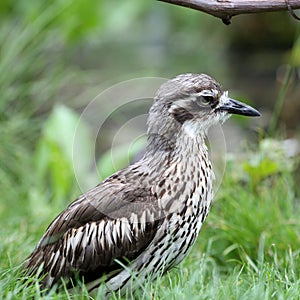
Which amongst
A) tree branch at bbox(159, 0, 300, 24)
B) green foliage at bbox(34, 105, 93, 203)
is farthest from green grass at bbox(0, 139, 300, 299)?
tree branch at bbox(159, 0, 300, 24)

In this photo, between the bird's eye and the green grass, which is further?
the bird's eye

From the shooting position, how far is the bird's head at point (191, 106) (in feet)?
14.0

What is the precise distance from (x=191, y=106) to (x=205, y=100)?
0.08m

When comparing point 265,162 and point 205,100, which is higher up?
point 205,100

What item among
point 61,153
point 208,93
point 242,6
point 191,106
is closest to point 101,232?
point 191,106

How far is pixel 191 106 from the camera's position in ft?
14.1

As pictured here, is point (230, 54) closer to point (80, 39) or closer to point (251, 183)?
point (80, 39)

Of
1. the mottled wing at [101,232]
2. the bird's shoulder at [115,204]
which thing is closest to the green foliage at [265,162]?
the bird's shoulder at [115,204]

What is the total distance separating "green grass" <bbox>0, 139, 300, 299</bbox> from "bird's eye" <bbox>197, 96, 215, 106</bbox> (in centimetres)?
92

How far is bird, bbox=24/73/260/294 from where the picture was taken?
160 inches

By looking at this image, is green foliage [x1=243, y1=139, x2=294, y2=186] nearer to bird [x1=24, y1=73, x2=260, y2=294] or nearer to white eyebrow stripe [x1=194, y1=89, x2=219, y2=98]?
bird [x1=24, y1=73, x2=260, y2=294]

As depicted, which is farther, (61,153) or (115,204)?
(61,153)

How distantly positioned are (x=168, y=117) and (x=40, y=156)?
307 cm

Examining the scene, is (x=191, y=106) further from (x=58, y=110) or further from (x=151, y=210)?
(x=58, y=110)
